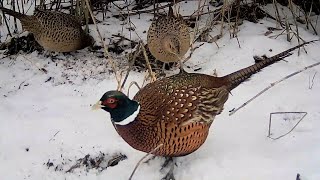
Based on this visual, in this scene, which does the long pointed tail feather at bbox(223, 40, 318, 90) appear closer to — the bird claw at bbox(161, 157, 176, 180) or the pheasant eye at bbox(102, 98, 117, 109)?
the bird claw at bbox(161, 157, 176, 180)

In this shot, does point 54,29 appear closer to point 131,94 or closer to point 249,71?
point 131,94

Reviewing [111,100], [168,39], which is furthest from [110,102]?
[168,39]

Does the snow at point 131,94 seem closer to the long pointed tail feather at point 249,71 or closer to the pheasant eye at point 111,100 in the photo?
the long pointed tail feather at point 249,71

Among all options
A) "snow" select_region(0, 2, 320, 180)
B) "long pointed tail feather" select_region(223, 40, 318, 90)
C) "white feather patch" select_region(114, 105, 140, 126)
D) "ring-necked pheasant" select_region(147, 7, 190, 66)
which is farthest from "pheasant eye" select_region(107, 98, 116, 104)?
"ring-necked pheasant" select_region(147, 7, 190, 66)

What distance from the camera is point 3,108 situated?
12.2 feet

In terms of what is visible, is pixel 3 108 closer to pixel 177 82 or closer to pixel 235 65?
pixel 177 82

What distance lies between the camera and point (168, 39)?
152 inches

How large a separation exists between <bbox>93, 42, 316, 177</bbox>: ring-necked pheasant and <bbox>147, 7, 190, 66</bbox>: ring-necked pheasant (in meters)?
0.81

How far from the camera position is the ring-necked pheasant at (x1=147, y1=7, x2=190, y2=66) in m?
3.86

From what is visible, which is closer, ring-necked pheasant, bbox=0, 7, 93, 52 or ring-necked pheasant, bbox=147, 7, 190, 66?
ring-necked pheasant, bbox=147, 7, 190, 66

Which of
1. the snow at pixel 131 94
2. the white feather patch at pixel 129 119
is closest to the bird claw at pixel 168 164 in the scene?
the snow at pixel 131 94

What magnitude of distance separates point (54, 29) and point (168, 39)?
94 cm

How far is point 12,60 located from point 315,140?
8.01 feet

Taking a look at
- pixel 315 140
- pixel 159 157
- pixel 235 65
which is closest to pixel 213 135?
pixel 159 157
